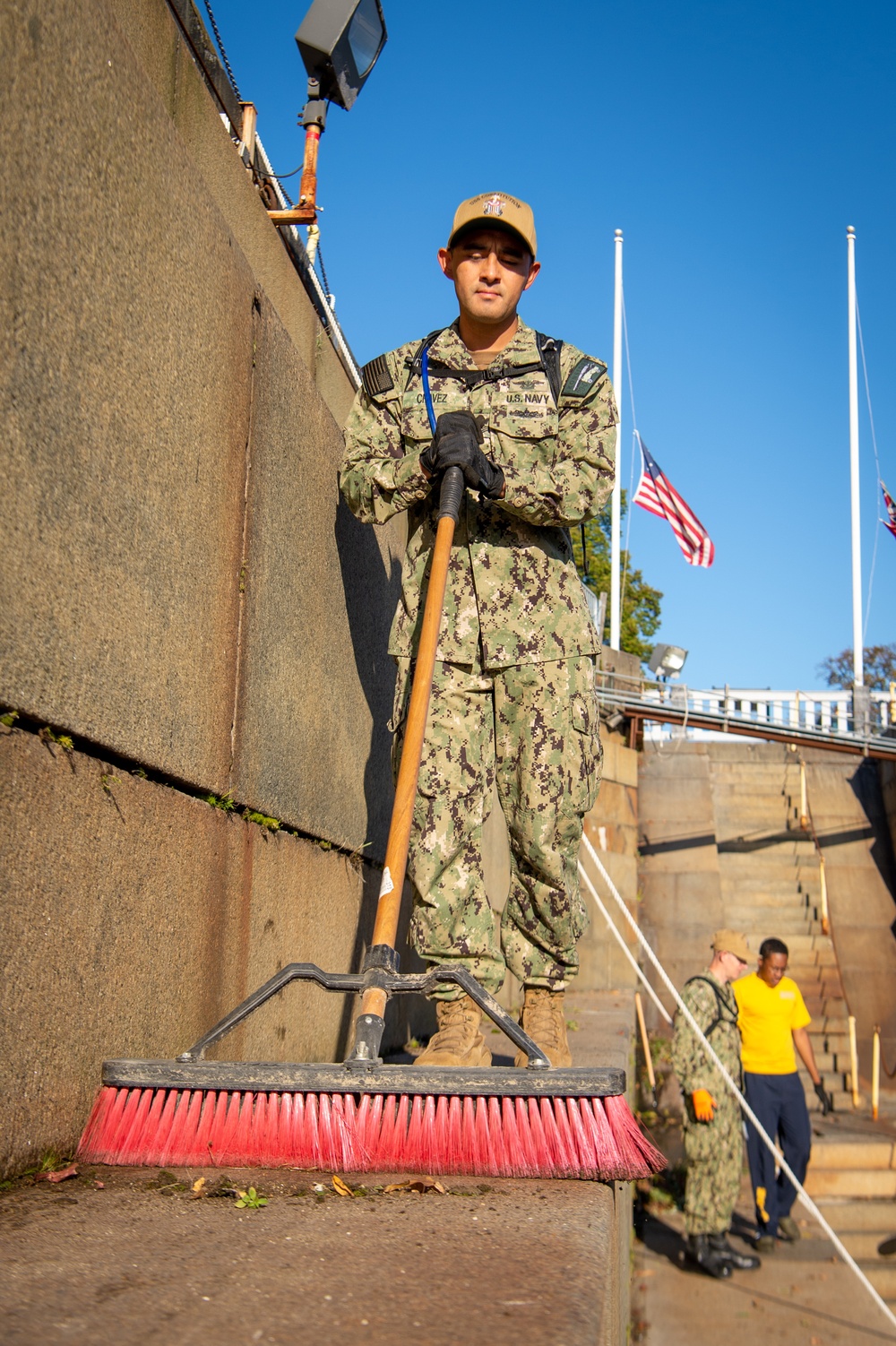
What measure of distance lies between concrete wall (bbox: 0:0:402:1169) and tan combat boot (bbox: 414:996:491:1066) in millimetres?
400

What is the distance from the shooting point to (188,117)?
98.8 inches

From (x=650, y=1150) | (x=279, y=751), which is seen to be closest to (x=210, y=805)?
(x=279, y=751)

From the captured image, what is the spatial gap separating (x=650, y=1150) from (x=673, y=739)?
745 inches

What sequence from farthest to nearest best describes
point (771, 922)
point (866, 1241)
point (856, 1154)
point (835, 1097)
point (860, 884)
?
point (860, 884), point (771, 922), point (835, 1097), point (856, 1154), point (866, 1241)

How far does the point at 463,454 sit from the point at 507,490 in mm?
176

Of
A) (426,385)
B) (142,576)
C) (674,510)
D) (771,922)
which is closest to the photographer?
(142,576)

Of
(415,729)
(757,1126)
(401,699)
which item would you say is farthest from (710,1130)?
(415,729)

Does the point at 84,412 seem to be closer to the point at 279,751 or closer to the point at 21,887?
the point at 21,887

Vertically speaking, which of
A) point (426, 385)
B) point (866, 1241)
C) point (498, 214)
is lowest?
point (866, 1241)

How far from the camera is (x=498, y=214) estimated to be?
10.0 ft

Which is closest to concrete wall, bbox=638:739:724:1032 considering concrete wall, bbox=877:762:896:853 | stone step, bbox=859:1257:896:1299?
concrete wall, bbox=877:762:896:853

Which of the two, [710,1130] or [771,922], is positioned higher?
[771,922]

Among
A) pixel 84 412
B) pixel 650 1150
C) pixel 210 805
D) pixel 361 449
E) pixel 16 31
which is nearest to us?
pixel 16 31

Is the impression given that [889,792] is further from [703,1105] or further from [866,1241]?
[703,1105]
